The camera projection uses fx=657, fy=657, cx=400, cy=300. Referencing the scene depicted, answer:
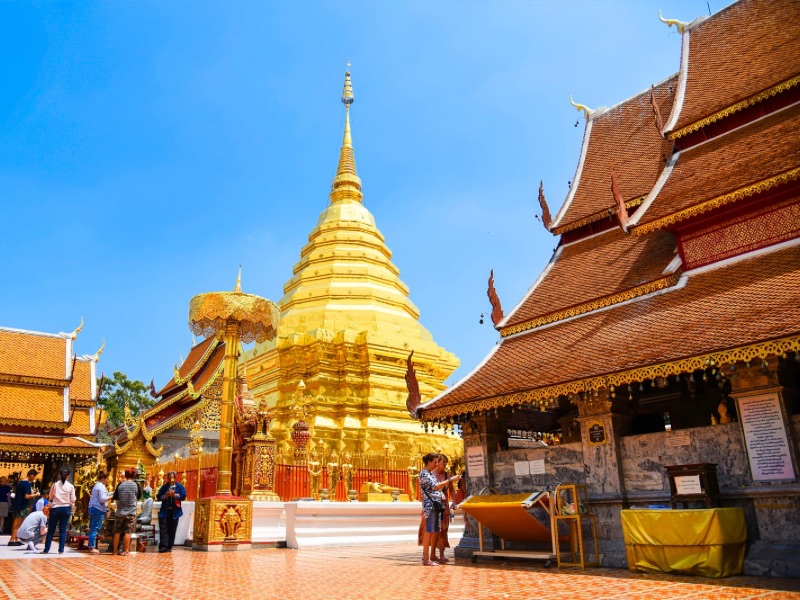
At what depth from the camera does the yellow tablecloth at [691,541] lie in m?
6.36

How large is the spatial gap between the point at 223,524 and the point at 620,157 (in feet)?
31.3

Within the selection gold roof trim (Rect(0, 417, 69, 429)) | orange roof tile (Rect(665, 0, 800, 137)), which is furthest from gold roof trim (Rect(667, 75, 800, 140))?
gold roof trim (Rect(0, 417, 69, 429))

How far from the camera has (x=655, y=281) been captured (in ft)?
28.6

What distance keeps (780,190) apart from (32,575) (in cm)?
966

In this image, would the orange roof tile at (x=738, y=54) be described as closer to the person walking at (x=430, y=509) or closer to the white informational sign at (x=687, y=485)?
the white informational sign at (x=687, y=485)

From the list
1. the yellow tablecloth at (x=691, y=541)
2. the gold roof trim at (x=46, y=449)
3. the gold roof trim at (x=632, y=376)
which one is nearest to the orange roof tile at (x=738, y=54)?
the gold roof trim at (x=632, y=376)

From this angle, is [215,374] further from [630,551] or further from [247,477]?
[630,551]

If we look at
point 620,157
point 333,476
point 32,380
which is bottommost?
point 333,476

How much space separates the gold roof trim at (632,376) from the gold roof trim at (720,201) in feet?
8.37

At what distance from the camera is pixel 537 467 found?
8.88 m

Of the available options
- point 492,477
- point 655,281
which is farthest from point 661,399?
point 492,477

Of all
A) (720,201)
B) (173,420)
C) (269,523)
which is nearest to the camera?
(720,201)

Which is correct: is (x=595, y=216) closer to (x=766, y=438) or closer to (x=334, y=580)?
(x=766, y=438)

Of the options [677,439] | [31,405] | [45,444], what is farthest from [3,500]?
[677,439]
